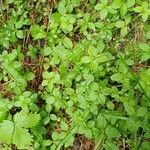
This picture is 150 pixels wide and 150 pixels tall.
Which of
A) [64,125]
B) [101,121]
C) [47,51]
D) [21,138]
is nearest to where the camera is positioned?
[21,138]

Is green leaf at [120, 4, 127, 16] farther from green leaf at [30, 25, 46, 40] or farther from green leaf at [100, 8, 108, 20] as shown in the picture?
green leaf at [30, 25, 46, 40]

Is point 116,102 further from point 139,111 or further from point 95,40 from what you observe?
point 95,40

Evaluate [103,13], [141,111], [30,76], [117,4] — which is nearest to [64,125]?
[30,76]

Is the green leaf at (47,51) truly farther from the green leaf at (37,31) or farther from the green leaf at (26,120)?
the green leaf at (26,120)

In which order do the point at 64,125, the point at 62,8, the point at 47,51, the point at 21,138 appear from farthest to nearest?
the point at 62,8 < the point at 47,51 < the point at 64,125 < the point at 21,138

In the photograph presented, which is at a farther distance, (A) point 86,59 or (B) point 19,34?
(B) point 19,34

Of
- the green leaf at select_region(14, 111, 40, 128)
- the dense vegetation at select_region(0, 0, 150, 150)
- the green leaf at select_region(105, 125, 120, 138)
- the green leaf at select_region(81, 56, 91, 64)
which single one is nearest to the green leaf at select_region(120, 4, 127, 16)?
the dense vegetation at select_region(0, 0, 150, 150)

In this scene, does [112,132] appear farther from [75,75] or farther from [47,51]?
[47,51]

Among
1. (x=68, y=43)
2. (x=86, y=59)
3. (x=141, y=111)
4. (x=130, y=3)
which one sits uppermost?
(x=130, y=3)
